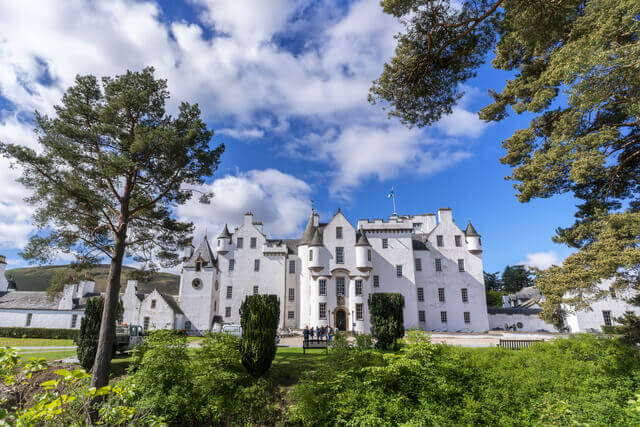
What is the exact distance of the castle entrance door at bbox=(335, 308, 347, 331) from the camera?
34.6 m

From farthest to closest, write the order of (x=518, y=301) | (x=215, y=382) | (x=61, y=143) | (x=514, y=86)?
(x=518, y=301) → (x=514, y=86) → (x=61, y=143) → (x=215, y=382)

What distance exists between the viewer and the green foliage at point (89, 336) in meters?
16.5

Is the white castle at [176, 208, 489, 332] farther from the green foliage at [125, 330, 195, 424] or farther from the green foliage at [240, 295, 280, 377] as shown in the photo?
the green foliage at [125, 330, 195, 424]

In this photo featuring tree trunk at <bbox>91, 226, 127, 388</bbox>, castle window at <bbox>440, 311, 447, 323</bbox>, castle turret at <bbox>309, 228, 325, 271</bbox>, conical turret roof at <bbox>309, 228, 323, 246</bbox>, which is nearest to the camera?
tree trunk at <bbox>91, 226, 127, 388</bbox>

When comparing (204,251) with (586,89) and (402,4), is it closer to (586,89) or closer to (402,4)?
(402,4)

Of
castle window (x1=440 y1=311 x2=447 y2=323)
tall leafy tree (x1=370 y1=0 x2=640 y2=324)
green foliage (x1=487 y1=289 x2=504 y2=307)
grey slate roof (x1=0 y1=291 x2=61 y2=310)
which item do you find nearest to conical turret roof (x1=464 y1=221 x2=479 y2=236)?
castle window (x1=440 y1=311 x2=447 y2=323)

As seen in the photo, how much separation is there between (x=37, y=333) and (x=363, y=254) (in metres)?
38.1

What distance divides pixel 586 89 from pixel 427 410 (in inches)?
484

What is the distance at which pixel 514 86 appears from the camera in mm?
16125

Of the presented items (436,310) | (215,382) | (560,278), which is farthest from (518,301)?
(215,382)

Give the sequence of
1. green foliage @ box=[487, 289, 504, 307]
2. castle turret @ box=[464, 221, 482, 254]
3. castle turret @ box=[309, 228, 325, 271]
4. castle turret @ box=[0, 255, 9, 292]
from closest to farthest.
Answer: castle turret @ box=[309, 228, 325, 271]
castle turret @ box=[464, 221, 482, 254]
castle turret @ box=[0, 255, 9, 292]
green foliage @ box=[487, 289, 504, 307]

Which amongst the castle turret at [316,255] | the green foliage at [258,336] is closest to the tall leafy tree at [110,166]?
the green foliage at [258,336]

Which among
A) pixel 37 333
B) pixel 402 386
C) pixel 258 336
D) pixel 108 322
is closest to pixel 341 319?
pixel 258 336

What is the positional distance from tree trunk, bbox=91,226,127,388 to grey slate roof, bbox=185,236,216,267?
24.8 metres
